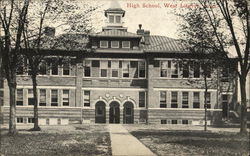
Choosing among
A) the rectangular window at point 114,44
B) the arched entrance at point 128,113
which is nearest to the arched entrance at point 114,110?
the arched entrance at point 128,113

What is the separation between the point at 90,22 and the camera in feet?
61.0

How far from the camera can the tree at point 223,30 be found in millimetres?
18281

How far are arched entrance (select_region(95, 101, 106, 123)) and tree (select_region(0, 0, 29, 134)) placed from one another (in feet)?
32.6

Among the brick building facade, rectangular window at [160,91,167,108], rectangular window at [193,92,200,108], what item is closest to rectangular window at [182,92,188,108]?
the brick building facade

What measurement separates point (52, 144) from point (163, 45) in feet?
38.8

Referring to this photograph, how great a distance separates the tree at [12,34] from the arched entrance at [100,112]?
9928mm

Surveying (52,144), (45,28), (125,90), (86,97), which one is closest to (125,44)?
(125,90)

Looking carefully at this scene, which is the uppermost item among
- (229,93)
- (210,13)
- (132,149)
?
(210,13)

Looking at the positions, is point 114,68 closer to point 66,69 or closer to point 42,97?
point 66,69

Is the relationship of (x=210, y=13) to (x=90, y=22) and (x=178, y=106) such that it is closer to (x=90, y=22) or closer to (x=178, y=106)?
(x=90, y=22)

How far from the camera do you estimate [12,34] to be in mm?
17938

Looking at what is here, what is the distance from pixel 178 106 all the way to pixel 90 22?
12.0 metres

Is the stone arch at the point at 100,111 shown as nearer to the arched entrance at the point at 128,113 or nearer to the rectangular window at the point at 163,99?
the arched entrance at the point at 128,113

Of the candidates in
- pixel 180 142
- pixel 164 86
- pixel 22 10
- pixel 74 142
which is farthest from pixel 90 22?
pixel 164 86
